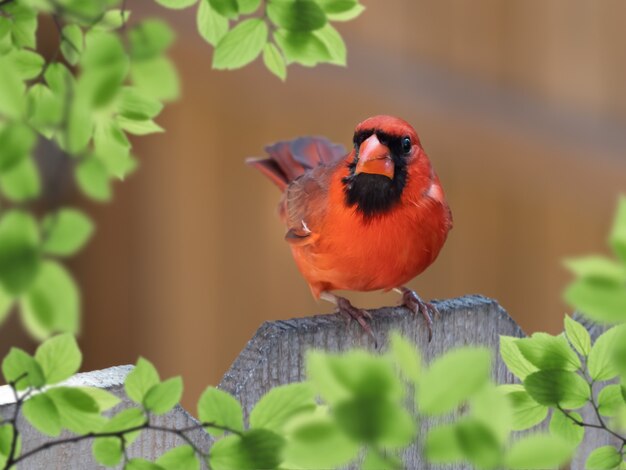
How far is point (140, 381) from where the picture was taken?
2.81 ft

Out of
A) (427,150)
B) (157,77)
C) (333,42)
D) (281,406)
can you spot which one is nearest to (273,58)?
(333,42)

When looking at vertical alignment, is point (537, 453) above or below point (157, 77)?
below

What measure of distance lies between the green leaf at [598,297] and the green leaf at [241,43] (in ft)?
1.73

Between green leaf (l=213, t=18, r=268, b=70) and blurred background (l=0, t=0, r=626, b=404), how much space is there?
2.15 meters

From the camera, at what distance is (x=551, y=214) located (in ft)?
10.5

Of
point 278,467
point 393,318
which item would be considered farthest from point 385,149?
point 278,467

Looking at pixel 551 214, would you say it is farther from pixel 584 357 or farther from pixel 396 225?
pixel 584 357

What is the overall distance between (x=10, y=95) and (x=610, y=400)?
0.54 meters

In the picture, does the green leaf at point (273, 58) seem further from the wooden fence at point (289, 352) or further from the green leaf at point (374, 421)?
the green leaf at point (374, 421)

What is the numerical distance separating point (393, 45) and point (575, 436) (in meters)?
2.49

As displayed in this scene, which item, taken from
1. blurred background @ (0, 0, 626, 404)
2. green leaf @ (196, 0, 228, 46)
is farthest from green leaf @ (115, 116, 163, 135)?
blurred background @ (0, 0, 626, 404)

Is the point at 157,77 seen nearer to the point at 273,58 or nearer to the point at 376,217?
the point at 273,58

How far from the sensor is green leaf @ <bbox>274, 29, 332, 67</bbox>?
103 cm

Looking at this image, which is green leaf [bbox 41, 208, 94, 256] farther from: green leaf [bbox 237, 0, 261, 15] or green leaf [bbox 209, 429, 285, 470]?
green leaf [bbox 237, 0, 261, 15]
